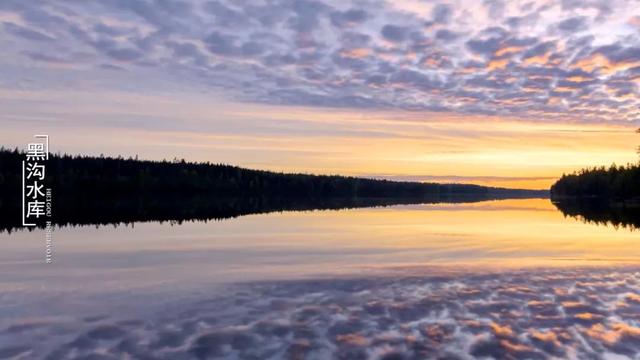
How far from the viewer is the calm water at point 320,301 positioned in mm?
12188

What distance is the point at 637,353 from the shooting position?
11742 mm

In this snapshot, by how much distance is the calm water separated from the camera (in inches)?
480

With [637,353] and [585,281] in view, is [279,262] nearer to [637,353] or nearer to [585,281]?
[585,281]

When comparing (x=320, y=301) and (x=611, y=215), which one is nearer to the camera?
(x=320, y=301)

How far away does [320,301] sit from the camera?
54.9 feet

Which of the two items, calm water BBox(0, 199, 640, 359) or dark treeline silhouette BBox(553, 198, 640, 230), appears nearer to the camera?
calm water BBox(0, 199, 640, 359)

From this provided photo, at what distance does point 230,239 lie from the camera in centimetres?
3903

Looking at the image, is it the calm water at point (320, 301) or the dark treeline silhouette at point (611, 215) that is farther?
the dark treeline silhouette at point (611, 215)

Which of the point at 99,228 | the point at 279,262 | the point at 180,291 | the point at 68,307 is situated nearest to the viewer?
the point at 68,307

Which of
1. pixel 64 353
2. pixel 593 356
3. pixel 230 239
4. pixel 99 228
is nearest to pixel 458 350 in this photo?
pixel 593 356

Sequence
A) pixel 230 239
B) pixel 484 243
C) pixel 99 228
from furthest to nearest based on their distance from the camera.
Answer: pixel 99 228, pixel 230 239, pixel 484 243

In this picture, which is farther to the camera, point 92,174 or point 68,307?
point 92,174

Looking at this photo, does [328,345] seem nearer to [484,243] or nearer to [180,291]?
[180,291]

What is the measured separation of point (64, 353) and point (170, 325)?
260cm
